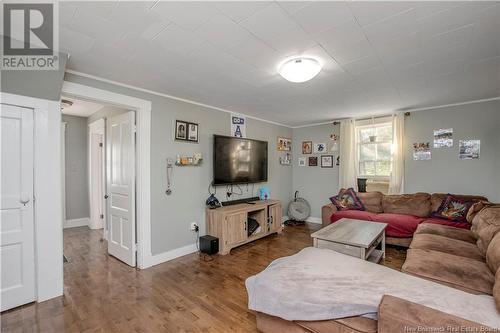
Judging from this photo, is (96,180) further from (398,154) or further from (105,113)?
(398,154)

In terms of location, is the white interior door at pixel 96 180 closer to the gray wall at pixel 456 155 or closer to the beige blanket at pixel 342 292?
the beige blanket at pixel 342 292

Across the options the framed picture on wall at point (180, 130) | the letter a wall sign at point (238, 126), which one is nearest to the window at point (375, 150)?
the letter a wall sign at point (238, 126)

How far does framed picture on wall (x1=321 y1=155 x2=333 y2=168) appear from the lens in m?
5.17

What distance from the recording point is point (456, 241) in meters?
2.47

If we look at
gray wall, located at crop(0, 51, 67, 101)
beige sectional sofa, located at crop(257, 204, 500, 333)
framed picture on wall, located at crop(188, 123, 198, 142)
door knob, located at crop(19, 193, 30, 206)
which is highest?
gray wall, located at crop(0, 51, 67, 101)

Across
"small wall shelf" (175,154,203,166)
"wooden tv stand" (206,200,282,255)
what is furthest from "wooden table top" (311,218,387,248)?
"small wall shelf" (175,154,203,166)

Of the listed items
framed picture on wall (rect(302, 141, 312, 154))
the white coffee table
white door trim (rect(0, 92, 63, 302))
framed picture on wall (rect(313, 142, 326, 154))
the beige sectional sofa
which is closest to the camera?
the beige sectional sofa

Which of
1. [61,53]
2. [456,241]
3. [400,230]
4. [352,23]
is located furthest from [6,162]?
[400,230]

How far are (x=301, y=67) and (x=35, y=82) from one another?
8.16ft

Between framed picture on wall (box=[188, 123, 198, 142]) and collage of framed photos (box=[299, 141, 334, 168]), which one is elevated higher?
framed picture on wall (box=[188, 123, 198, 142])

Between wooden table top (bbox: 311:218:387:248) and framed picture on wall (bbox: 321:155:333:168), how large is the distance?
211cm

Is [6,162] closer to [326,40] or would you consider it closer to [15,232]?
[15,232]

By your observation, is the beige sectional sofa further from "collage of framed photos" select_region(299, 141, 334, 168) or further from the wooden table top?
"collage of framed photos" select_region(299, 141, 334, 168)

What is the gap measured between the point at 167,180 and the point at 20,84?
1.78 metres
